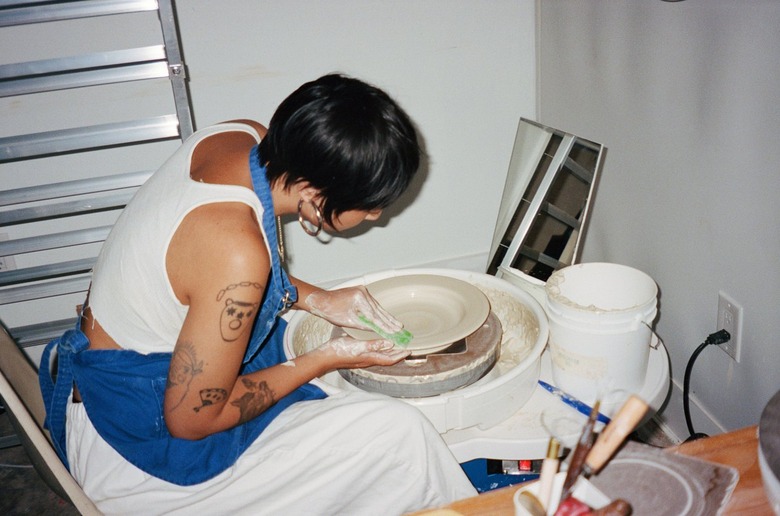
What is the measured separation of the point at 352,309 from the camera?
141cm

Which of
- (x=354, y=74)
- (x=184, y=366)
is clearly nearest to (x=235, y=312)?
(x=184, y=366)

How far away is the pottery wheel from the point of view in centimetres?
127

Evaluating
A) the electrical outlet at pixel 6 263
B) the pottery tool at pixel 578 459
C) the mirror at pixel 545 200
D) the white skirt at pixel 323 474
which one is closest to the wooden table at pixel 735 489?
the pottery tool at pixel 578 459

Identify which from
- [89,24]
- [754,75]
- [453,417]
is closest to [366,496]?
[453,417]

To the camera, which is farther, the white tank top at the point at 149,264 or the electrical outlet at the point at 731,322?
the electrical outlet at the point at 731,322

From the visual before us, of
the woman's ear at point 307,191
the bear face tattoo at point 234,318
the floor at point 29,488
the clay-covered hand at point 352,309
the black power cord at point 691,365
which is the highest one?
the woman's ear at point 307,191

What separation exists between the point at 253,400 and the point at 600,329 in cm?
68

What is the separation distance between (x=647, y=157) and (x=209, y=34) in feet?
4.26

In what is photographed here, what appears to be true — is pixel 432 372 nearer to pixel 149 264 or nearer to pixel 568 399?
pixel 568 399

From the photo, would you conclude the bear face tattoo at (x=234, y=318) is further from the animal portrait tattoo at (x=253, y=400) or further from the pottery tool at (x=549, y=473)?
the pottery tool at (x=549, y=473)

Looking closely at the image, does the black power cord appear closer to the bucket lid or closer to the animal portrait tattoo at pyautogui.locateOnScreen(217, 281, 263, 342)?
the bucket lid

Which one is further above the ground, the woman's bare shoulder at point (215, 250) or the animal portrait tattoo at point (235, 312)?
the woman's bare shoulder at point (215, 250)

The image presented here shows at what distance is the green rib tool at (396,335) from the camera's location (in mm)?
1308

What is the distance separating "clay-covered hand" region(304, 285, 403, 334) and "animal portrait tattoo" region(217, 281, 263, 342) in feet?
1.31
